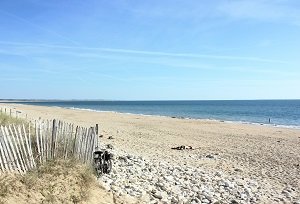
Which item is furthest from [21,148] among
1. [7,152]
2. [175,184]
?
[175,184]

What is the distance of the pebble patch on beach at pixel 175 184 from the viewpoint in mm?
9219

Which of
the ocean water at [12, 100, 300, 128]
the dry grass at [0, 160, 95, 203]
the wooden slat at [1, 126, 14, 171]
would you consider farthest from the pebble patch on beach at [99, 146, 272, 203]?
the ocean water at [12, 100, 300, 128]

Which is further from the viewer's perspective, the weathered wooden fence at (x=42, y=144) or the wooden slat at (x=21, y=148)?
the wooden slat at (x=21, y=148)

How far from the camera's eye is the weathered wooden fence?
25.0ft

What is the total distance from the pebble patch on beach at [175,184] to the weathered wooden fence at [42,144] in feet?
3.28

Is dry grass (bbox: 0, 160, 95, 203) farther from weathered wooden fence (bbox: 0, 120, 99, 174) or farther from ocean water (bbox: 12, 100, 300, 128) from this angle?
ocean water (bbox: 12, 100, 300, 128)

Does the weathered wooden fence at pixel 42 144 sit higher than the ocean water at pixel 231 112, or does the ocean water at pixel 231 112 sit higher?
the weathered wooden fence at pixel 42 144

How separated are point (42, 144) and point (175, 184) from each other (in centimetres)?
387

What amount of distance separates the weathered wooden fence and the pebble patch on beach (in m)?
1.00

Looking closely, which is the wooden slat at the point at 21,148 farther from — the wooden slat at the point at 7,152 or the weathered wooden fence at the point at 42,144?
the wooden slat at the point at 7,152

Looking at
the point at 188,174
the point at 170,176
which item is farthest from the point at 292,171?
the point at 170,176

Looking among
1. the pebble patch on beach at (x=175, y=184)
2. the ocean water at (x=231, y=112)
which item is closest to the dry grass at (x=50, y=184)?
the pebble patch on beach at (x=175, y=184)

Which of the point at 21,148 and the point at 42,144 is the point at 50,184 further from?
the point at 42,144

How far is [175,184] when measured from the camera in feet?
34.2
